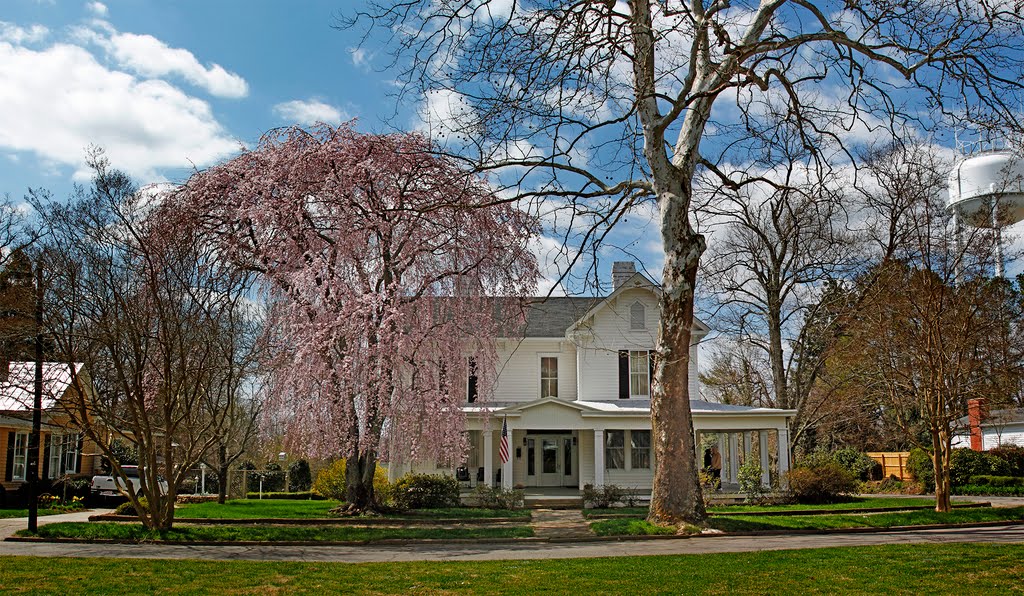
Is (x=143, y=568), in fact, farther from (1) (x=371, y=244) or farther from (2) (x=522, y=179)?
(1) (x=371, y=244)

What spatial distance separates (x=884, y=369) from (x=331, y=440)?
13.9 m

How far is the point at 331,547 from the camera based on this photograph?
14.6 m

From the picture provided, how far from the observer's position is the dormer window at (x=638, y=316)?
2911cm

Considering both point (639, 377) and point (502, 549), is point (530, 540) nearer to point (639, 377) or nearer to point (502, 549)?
point (502, 549)

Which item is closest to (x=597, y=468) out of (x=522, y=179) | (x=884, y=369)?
(x=884, y=369)

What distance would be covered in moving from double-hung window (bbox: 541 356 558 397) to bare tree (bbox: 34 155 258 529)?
12.5 metres

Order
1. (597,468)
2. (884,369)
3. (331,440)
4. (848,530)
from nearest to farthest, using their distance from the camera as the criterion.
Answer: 1. (848,530)
2. (331,440)
3. (884,369)
4. (597,468)

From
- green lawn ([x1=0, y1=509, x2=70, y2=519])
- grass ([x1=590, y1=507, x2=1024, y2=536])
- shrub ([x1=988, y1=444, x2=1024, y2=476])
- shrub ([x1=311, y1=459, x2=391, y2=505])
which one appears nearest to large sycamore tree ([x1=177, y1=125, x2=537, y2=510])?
shrub ([x1=311, y1=459, x2=391, y2=505])

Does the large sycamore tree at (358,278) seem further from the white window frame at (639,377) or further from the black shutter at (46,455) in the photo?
the black shutter at (46,455)

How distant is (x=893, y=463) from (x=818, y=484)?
15.2m

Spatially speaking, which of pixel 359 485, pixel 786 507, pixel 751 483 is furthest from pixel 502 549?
pixel 751 483

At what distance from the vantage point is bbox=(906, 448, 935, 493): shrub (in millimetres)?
29978

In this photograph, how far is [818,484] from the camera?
23672mm

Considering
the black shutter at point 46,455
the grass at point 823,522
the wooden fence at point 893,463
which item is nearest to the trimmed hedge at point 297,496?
the black shutter at point 46,455
